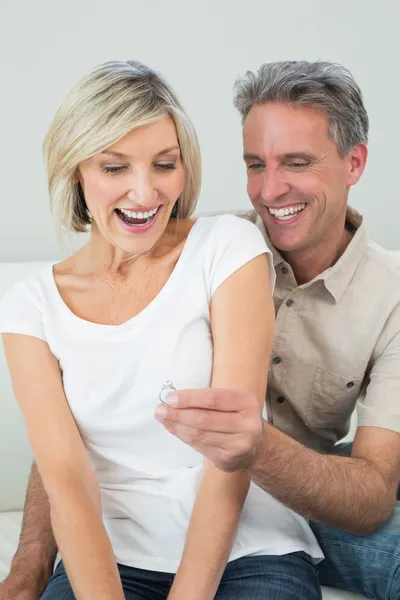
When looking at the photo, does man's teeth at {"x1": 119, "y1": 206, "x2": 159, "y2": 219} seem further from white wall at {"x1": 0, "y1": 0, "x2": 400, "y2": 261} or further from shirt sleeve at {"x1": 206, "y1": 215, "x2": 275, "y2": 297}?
white wall at {"x1": 0, "y1": 0, "x2": 400, "y2": 261}

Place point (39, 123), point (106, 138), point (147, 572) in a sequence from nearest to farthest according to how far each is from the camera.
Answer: point (106, 138)
point (147, 572)
point (39, 123)

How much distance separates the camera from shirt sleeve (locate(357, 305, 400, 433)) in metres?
1.81

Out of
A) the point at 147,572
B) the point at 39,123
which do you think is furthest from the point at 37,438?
the point at 39,123

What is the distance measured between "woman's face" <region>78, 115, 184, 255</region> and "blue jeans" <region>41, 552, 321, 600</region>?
564 mm

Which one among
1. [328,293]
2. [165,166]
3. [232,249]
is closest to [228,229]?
[232,249]

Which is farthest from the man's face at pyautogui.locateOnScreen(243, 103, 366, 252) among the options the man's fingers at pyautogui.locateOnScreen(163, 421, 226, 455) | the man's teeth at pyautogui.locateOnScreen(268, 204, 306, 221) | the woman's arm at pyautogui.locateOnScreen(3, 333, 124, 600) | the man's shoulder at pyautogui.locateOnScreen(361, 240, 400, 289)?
the man's fingers at pyautogui.locateOnScreen(163, 421, 226, 455)

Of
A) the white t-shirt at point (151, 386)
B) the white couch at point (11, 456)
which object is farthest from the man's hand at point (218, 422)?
the white couch at point (11, 456)

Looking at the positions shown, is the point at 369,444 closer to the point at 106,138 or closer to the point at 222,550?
the point at 222,550

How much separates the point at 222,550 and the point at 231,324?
1.20ft

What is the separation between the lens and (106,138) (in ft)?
4.90

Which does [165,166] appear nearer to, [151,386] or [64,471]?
[151,386]

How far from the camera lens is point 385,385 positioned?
1838mm

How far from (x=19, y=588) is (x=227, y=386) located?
592mm

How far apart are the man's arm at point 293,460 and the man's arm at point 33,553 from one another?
0.51m
